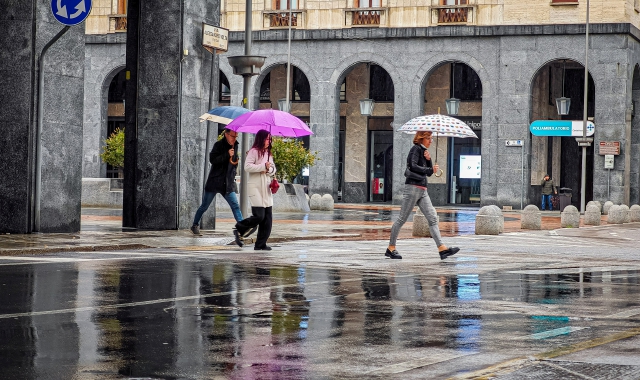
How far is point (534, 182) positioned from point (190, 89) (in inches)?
1204

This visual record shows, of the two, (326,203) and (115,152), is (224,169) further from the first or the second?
(326,203)

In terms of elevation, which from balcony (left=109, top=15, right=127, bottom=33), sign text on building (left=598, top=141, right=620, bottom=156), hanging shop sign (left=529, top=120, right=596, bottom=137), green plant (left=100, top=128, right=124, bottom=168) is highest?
balcony (left=109, top=15, right=127, bottom=33)

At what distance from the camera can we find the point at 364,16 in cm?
4800

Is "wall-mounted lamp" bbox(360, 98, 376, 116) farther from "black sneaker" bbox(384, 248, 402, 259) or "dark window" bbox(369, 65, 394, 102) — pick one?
"black sneaker" bbox(384, 248, 402, 259)

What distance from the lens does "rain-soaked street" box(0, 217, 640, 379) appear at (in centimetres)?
621

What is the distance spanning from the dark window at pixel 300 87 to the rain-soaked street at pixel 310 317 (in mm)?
37545

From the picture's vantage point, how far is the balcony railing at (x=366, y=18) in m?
47.8

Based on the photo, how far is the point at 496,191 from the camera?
46.4 m

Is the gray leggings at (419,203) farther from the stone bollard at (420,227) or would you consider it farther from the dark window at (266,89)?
the dark window at (266,89)

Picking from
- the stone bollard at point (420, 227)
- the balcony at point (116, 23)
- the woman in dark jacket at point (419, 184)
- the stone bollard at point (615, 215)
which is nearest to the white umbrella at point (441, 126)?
the stone bollard at point (420, 227)

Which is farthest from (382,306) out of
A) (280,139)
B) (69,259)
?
(280,139)

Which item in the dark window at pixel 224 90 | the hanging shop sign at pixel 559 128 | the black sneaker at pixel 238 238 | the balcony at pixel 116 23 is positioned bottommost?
the black sneaker at pixel 238 238

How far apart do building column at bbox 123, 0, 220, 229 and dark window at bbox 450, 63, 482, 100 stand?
30.7 m

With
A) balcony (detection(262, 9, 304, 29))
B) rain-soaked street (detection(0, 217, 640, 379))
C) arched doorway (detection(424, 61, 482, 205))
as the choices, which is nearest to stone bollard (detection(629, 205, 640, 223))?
arched doorway (detection(424, 61, 482, 205))
